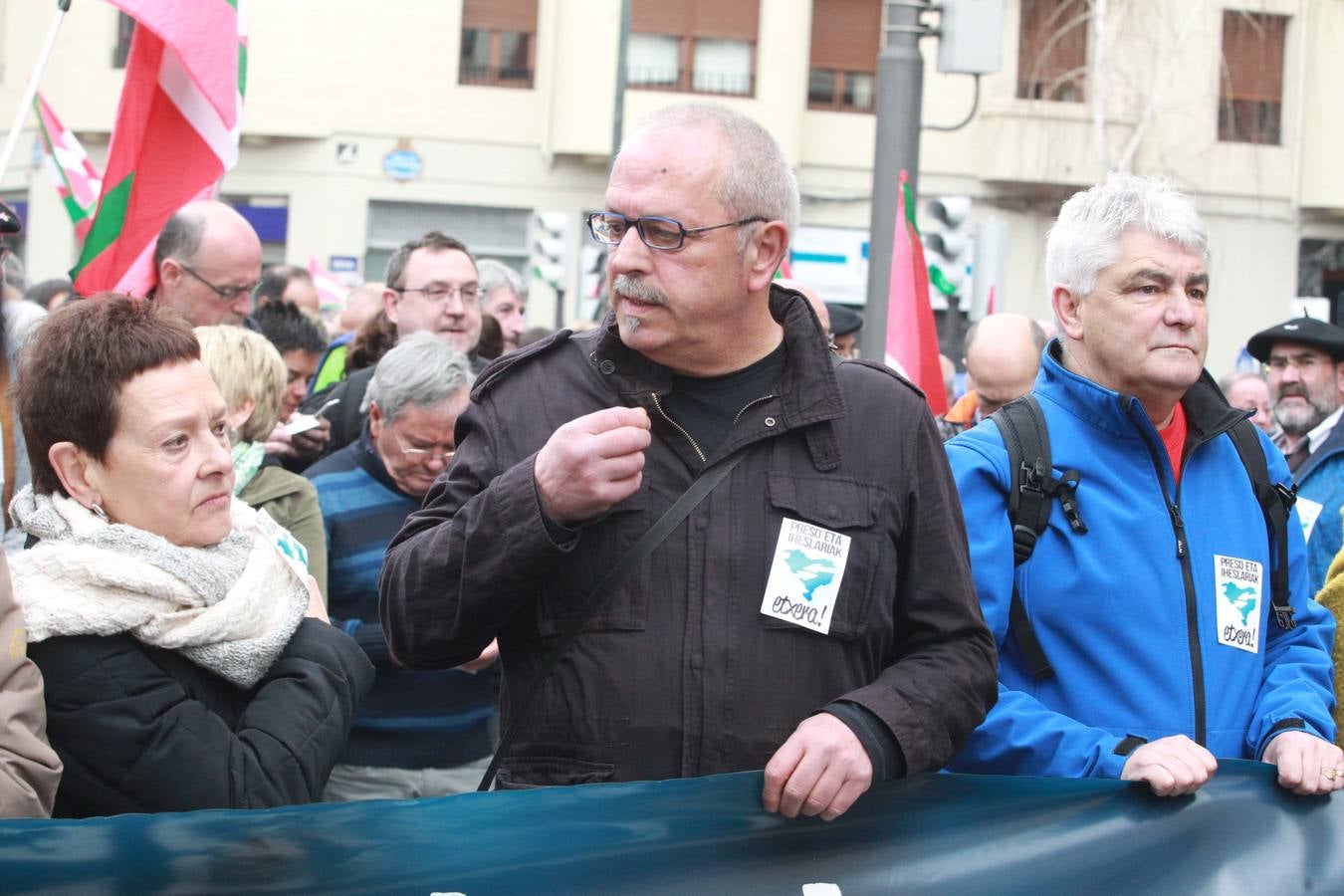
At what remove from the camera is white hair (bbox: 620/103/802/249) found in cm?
289

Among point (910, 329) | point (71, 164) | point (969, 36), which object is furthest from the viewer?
point (71, 164)

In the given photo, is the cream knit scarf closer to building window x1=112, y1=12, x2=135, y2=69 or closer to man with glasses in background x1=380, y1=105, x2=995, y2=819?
man with glasses in background x1=380, y1=105, x2=995, y2=819

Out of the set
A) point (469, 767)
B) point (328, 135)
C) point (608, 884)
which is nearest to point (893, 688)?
point (608, 884)

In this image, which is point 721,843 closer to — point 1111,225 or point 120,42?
point 1111,225

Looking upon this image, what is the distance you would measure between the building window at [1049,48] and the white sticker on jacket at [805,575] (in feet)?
82.1

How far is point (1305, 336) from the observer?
23.2 feet

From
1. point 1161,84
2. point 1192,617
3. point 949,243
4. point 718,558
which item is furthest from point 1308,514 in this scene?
point 1161,84

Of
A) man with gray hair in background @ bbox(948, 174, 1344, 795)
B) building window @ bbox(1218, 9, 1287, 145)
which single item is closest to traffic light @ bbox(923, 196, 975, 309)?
man with gray hair in background @ bbox(948, 174, 1344, 795)

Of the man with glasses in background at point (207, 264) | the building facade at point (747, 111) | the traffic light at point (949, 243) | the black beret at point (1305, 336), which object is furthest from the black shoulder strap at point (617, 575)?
the building facade at point (747, 111)

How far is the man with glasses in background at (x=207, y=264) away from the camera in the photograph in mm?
5570

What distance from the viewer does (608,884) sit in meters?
2.71

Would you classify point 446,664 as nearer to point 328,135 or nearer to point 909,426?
point 909,426

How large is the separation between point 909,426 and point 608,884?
900 millimetres

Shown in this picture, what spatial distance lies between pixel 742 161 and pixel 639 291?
28 centimetres
